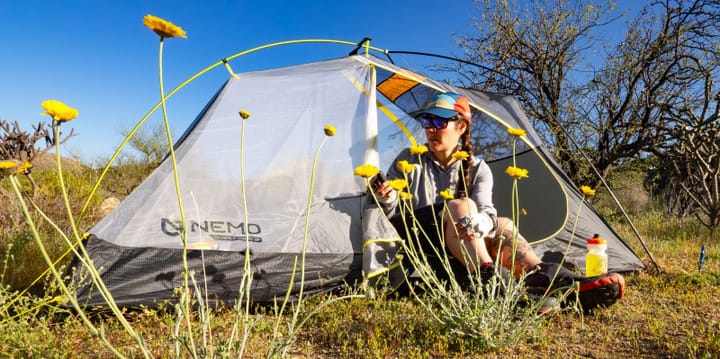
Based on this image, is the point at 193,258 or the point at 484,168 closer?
the point at 193,258

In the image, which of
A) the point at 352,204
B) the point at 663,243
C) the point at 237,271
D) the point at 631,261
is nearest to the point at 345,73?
the point at 352,204

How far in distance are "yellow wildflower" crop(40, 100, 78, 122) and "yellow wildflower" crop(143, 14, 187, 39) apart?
24cm

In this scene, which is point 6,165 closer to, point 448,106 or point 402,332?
point 402,332

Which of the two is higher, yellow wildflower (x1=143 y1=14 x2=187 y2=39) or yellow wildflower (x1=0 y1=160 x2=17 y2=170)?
yellow wildflower (x1=143 y1=14 x2=187 y2=39)

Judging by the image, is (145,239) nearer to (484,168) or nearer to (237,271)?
(237,271)

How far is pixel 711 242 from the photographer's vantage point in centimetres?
381

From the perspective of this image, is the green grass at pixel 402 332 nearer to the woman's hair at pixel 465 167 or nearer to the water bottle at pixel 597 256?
the water bottle at pixel 597 256

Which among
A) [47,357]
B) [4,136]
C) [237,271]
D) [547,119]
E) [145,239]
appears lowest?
[47,357]

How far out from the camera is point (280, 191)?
2.44 m

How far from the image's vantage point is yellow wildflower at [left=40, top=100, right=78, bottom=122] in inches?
29.9

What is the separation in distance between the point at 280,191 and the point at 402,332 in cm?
113

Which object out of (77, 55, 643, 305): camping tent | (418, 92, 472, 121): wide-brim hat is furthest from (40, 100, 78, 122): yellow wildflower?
(418, 92, 472, 121): wide-brim hat

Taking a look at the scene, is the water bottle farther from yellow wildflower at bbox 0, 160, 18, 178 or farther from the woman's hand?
yellow wildflower at bbox 0, 160, 18, 178

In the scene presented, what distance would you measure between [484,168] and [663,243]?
2.43 metres
